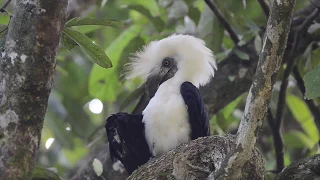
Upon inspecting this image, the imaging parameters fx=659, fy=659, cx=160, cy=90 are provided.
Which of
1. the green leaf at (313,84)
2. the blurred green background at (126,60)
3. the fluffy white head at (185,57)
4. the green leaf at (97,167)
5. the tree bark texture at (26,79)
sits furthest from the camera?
the blurred green background at (126,60)

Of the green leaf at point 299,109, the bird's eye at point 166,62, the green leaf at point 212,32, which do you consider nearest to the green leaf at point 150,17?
the green leaf at point 212,32

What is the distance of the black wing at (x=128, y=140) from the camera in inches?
189

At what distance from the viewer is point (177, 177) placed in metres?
3.92

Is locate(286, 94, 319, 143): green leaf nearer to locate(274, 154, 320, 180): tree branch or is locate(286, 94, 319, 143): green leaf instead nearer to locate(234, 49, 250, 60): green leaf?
locate(234, 49, 250, 60): green leaf

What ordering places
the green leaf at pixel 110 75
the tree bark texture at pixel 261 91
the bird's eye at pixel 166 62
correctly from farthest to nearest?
1. the green leaf at pixel 110 75
2. the bird's eye at pixel 166 62
3. the tree bark texture at pixel 261 91

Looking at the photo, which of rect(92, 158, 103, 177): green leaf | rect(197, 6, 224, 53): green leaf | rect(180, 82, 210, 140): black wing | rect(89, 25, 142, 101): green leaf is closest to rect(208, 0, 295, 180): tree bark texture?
rect(180, 82, 210, 140): black wing

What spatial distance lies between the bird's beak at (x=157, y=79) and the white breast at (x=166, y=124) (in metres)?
0.43

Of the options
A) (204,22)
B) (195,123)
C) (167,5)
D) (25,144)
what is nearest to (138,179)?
(195,123)

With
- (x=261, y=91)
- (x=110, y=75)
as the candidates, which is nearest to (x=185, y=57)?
(x=110, y=75)

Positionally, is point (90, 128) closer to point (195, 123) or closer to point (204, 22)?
point (204, 22)

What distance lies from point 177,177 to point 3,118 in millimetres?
1305

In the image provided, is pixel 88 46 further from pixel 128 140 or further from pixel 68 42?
pixel 128 140

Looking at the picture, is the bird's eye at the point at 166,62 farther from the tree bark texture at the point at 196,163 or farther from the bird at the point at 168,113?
the tree bark texture at the point at 196,163

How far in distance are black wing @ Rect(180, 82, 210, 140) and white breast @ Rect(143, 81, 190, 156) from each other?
4 cm
